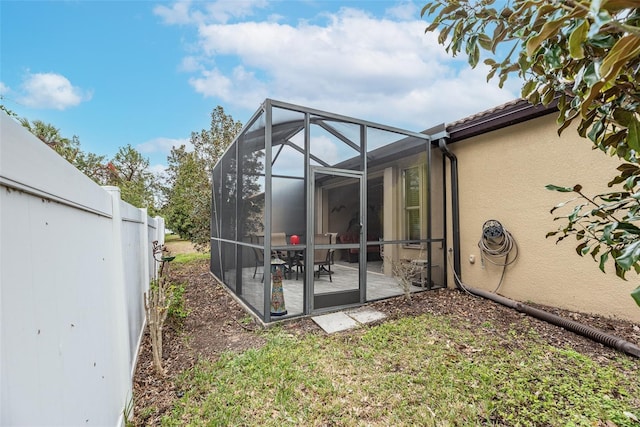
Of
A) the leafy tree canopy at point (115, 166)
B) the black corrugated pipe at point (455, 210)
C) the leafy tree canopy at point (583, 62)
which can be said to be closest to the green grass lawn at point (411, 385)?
the leafy tree canopy at point (583, 62)

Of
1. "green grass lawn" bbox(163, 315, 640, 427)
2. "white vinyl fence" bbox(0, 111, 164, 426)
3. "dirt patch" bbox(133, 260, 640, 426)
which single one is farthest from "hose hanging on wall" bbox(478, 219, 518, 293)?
"white vinyl fence" bbox(0, 111, 164, 426)

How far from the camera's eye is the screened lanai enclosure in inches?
166

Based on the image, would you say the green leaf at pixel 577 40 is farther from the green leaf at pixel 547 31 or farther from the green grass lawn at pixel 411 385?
the green grass lawn at pixel 411 385

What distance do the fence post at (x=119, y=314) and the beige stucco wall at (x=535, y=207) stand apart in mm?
5374

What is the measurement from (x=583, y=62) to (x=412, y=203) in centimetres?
449

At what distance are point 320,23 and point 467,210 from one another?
5560 mm

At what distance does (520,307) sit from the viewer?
4.33 m

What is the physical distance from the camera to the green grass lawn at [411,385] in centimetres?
217

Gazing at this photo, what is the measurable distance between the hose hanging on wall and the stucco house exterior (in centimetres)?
4

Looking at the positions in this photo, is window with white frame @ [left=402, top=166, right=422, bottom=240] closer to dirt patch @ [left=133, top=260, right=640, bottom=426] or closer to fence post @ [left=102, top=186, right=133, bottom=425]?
dirt patch @ [left=133, top=260, right=640, bottom=426]

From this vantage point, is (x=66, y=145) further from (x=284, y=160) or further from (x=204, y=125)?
(x=284, y=160)

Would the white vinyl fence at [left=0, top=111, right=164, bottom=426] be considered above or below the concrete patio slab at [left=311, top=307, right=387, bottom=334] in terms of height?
above

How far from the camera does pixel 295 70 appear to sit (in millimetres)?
9570

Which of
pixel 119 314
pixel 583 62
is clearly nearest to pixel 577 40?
pixel 583 62
